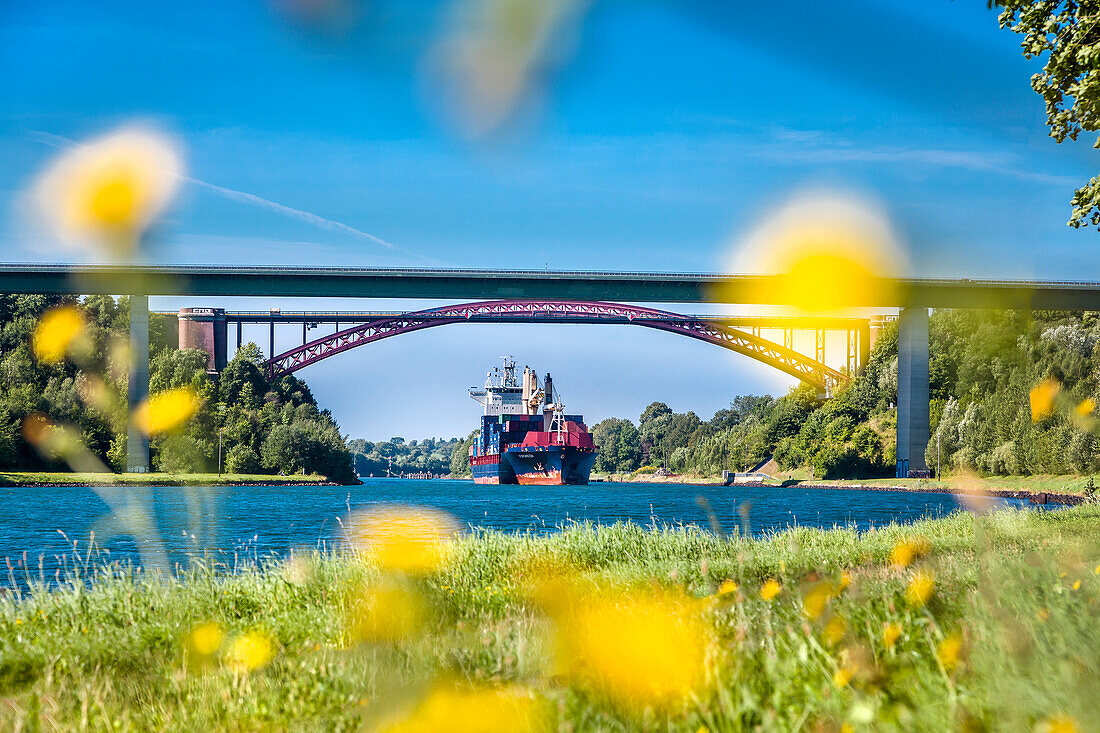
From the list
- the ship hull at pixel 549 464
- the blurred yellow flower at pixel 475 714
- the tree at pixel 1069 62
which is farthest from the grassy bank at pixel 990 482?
the blurred yellow flower at pixel 475 714

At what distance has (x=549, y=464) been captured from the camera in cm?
6097

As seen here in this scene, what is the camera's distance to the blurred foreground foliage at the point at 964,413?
38.6 meters

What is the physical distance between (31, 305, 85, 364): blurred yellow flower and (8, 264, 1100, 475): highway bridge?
9.26 m

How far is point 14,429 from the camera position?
43.9 metres

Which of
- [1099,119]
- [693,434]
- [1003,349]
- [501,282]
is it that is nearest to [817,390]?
[1003,349]

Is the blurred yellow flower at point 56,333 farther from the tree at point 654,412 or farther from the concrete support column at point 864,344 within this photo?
the tree at point 654,412

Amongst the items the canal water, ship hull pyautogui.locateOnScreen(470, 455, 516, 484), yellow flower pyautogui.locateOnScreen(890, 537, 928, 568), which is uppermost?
yellow flower pyautogui.locateOnScreen(890, 537, 928, 568)

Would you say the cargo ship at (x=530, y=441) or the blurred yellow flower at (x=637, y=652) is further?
the cargo ship at (x=530, y=441)

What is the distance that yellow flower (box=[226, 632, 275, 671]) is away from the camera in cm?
414

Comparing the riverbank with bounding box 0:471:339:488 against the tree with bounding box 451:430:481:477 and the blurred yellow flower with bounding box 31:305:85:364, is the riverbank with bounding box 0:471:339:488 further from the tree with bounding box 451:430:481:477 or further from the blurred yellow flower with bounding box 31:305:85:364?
the tree with bounding box 451:430:481:477

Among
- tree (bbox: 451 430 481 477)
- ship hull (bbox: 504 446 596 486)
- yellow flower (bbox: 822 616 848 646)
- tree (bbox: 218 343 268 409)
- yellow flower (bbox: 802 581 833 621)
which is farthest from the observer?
tree (bbox: 451 430 481 477)

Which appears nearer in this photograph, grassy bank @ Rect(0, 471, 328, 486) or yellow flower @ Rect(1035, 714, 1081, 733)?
yellow flower @ Rect(1035, 714, 1081, 733)

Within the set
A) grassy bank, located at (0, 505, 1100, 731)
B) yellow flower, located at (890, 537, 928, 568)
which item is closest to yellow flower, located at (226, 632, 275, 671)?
grassy bank, located at (0, 505, 1100, 731)

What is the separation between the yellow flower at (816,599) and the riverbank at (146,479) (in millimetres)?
42140
